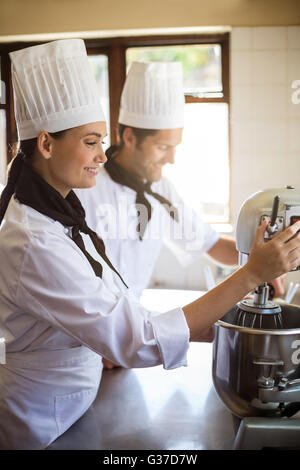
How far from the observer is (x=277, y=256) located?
2.36 ft

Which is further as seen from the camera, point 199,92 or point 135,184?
point 135,184

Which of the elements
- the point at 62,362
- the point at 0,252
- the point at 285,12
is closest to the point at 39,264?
the point at 0,252

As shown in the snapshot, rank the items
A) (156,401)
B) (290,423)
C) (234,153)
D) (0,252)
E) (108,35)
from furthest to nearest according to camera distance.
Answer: (234,153), (108,35), (156,401), (0,252), (290,423)

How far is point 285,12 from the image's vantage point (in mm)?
1102

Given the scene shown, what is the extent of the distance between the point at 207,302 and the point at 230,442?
0.80 ft

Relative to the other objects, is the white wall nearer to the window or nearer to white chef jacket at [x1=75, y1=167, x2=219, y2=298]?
the window

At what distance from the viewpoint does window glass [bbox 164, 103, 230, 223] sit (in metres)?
1.28

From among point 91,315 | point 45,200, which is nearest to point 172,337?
point 91,315

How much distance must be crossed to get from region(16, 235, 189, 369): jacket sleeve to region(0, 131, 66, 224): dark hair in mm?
156

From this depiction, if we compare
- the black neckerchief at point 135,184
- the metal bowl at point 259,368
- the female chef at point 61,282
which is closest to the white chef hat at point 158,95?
the black neckerchief at point 135,184

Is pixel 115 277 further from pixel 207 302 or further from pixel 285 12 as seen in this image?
pixel 285 12

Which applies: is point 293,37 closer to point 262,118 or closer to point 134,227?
point 262,118

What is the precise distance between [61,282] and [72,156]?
25cm

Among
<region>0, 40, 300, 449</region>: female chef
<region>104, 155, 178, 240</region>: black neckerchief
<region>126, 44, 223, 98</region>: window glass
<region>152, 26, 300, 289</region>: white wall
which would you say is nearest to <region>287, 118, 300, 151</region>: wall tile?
<region>152, 26, 300, 289</region>: white wall
